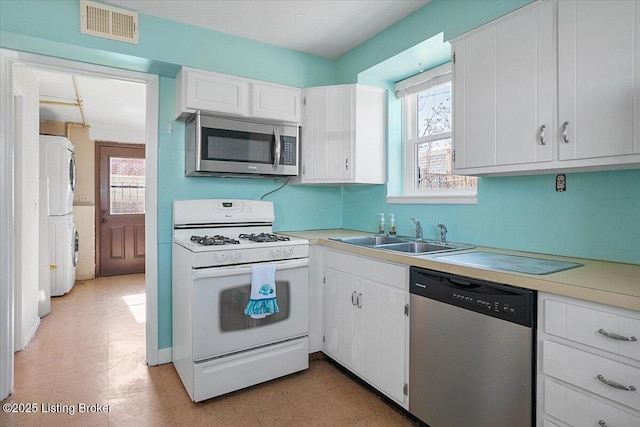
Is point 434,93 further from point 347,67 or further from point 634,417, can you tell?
point 634,417

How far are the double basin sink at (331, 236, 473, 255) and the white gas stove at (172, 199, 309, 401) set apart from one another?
46cm

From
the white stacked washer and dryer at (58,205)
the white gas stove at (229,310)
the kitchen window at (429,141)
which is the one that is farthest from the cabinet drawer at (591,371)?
the white stacked washer and dryer at (58,205)

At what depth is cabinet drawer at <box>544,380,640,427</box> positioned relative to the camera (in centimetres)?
111

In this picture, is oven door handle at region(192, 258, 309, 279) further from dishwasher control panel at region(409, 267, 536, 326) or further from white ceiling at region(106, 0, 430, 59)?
white ceiling at region(106, 0, 430, 59)

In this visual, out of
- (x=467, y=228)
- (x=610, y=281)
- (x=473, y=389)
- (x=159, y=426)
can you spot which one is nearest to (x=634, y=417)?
(x=610, y=281)

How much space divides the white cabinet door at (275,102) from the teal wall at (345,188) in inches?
9.2

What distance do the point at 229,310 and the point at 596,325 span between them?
70.0 inches

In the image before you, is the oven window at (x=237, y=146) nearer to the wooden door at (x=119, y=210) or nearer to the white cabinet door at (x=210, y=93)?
the white cabinet door at (x=210, y=93)

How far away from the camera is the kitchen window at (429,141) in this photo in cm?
259

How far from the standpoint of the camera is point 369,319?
2139mm

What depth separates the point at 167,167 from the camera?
2.66 meters

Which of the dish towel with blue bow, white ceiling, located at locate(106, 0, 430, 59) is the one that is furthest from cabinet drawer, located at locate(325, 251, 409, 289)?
white ceiling, located at locate(106, 0, 430, 59)

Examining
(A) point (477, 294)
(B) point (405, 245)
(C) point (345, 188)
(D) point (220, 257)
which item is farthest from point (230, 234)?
(A) point (477, 294)

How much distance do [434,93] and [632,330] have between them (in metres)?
2.13
